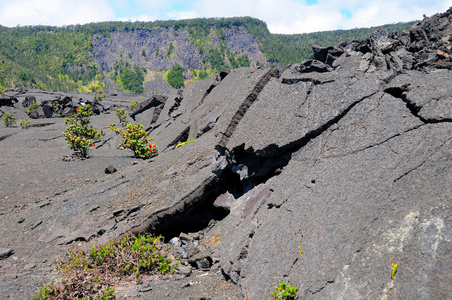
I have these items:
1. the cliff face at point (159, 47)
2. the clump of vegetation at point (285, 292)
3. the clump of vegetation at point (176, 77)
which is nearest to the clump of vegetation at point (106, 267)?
the clump of vegetation at point (285, 292)

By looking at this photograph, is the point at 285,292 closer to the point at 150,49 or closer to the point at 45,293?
the point at 45,293

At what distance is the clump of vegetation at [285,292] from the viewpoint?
370 cm

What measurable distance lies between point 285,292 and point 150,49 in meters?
200

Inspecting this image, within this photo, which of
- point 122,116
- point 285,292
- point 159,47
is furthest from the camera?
point 159,47

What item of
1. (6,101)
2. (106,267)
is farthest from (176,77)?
(106,267)

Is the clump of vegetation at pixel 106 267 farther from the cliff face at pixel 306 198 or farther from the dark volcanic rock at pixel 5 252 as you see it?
the dark volcanic rock at pixel 5 252

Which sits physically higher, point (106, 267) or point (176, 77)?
point (176, 77)

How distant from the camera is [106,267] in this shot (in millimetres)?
5332

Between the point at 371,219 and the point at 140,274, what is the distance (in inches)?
145

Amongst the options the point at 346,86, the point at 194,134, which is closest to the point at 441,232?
the point at 346,86

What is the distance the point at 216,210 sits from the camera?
664 centimetres

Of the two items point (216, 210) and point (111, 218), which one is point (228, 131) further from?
point (111, 218)

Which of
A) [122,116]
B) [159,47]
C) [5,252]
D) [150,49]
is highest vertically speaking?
[159,47]

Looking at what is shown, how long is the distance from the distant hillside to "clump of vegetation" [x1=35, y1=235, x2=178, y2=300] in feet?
470
